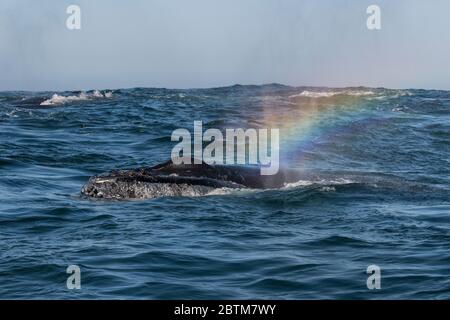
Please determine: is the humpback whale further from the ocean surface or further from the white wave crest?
the white wave crest

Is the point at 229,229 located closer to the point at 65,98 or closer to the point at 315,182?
the point at 315,182

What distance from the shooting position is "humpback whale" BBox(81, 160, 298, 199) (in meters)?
17.3

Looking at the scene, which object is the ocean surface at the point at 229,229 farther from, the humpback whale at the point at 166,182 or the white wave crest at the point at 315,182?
the humpback whale at the point at 166,182

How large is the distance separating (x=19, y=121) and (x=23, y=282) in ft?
87.2

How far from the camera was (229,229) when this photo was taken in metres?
14.7

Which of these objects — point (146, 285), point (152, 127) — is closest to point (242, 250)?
point (146, 285)

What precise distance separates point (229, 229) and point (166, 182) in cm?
319

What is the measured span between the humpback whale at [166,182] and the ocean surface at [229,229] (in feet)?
1.23

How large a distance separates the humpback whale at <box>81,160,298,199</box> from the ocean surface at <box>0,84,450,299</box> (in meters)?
0.38

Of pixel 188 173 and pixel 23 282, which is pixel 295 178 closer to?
pixel 188 173

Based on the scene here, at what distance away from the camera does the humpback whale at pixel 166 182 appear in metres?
17.3

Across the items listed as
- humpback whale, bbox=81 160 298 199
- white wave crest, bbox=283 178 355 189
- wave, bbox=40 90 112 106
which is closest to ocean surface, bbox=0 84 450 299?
white wave crest, bbox=283 178 355 189
